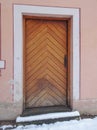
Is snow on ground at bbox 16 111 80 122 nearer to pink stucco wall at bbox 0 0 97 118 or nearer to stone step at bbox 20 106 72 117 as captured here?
stone step at bbox 20 106 72 117

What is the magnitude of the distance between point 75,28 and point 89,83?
1320 mm

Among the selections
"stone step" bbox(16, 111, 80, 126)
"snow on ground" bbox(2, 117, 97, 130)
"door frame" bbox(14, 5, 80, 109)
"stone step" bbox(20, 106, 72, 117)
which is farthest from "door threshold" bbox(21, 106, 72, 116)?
"snow on ground" bbox(2, 117, 97, 130)

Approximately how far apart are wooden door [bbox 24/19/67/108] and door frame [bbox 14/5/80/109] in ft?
0.96

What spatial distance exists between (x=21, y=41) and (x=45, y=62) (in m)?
0.82

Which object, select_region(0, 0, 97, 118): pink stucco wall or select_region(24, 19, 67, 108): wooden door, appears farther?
select_region(24, 19, 67, 108): wooden door

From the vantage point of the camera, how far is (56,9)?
4.47 m

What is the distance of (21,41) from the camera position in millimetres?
4371

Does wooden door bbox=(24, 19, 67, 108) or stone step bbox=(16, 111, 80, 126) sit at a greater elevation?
wooden door bbox=(24, 19, 67, 108)

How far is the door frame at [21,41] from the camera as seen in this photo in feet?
14.3

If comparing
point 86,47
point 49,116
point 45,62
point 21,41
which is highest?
point 21,41

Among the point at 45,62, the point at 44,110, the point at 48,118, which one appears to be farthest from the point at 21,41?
the point at 48,118

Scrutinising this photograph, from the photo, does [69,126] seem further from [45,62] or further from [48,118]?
[45,62]

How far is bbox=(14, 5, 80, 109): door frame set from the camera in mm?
4344

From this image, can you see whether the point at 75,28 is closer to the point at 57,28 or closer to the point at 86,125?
the point at 57,28
